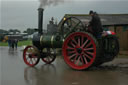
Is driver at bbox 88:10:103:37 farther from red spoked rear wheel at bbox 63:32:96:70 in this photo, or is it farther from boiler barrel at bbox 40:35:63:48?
boiler barrel at bbox 40:35:63:48

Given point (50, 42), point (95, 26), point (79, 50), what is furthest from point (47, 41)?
point (95, 26)

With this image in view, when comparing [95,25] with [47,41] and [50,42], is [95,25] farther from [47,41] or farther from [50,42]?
[47,41]

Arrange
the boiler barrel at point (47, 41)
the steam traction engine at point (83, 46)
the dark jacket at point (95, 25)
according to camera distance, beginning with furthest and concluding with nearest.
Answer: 1. the boiler barrel at point (47, 41)
2. the dark jacket at point (95, 25)
3. the steam traction engine at point (83, 46)

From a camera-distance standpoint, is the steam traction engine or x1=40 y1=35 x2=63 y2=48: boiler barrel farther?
x1=40 y1=35 x2=63 y2=48: boiler barrel

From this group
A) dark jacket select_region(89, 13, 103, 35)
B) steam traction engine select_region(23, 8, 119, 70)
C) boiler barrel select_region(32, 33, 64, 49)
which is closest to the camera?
steam traction engine select_region(23, 8, 119, 70)

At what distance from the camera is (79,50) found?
668cm

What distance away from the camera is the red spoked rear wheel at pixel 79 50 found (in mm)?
6422

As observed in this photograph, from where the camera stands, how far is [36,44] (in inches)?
319

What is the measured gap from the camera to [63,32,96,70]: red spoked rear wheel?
642cm

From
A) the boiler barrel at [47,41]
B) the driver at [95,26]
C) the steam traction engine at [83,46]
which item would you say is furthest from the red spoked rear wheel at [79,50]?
the boiler barrel at [47,41]

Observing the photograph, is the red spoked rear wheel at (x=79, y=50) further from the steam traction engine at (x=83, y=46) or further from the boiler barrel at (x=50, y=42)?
the boiler barrel at (x=50, y=42)

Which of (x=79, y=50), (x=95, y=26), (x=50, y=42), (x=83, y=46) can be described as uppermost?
(x=95, y=26)

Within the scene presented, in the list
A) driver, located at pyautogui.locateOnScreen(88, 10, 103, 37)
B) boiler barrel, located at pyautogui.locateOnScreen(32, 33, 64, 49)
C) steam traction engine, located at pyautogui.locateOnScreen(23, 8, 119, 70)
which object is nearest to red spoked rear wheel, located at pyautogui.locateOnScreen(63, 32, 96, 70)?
steam traction engine, located at pyautogui.locateOnScreen(23, 8, 119, 70)

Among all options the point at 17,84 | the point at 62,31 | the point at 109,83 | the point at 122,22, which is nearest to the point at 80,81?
the point at 109,83
